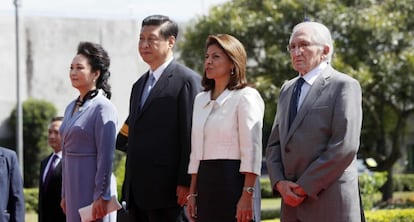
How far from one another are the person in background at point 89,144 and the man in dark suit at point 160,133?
0.19m

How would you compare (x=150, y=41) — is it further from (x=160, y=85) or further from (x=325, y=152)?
(x=325, y=152)

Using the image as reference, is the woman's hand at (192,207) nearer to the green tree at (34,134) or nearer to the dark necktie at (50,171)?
the dark necktie at (50,171)

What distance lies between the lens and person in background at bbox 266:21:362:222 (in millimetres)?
4996

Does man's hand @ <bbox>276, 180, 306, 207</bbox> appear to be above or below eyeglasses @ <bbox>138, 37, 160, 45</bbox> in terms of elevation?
below

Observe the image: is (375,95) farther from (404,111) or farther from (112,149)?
(112,149)

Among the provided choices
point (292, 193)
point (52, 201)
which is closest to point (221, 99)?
point (292, 193)

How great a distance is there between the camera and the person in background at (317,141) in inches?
197

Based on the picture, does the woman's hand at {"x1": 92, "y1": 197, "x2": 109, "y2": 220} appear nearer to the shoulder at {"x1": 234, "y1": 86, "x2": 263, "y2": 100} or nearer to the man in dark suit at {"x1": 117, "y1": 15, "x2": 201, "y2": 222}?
the man in dark suit at {"x1": 117, "y1": 15, "x2": 201, "y2": 222}

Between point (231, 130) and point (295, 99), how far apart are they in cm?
45

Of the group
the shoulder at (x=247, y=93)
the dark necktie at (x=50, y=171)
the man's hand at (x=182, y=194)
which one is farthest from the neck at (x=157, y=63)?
the dark necktie at (x=50, y=171)

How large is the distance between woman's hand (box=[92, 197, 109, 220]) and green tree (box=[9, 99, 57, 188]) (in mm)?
24301

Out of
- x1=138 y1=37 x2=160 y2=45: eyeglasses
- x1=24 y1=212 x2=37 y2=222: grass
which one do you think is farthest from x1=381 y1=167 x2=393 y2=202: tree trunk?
x1=138 y1=37 x2=160 y2=45: eyeglasses

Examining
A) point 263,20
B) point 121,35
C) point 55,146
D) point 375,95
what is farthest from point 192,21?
point 55,146

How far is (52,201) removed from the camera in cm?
715
